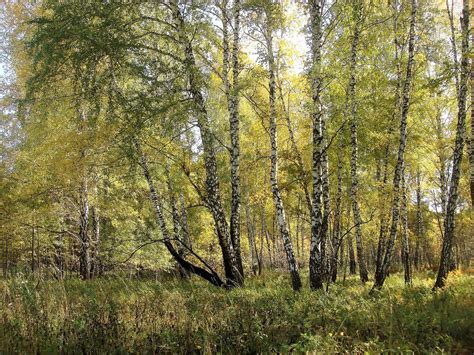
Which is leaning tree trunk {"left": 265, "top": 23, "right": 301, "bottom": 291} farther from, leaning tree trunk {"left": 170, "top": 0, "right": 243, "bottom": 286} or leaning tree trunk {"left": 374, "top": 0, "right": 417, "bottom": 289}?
leaning tree trunk {"left": 374, "top": 0, "right": 417, "bottom": 289}

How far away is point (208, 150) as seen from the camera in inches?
357

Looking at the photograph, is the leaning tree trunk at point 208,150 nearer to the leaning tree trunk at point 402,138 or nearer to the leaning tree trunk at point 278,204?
the leaning tree trunk at point 278,204

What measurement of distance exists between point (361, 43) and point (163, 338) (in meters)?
9.36

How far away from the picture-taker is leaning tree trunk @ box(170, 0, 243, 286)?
8.28 meters

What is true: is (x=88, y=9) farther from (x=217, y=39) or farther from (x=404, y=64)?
(x=404, y=64)

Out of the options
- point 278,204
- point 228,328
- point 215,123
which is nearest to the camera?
point 228,328

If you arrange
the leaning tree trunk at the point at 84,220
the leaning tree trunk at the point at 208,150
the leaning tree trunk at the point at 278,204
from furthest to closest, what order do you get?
the leaning tree trunk at the point at 84,220 → the leaning tree trunk at the point at 278,204 → the leaning tree trunk at the point at 208,150

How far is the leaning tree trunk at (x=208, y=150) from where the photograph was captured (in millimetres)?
8281

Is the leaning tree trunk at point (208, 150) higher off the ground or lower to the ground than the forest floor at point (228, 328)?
higher

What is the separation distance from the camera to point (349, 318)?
17.5 feet

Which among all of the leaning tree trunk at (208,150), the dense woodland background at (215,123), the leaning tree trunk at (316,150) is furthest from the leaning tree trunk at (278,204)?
the leaning tree trunk at (208,150)

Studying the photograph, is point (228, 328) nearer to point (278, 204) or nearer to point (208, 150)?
point (208, 150)

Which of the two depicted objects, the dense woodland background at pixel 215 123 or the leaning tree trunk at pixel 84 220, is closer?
the dense woodland background at pixel 215 123

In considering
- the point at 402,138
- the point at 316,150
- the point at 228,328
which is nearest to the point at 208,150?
the point at 316,150
